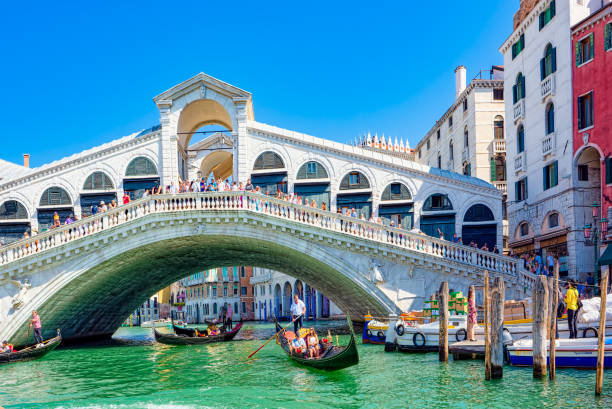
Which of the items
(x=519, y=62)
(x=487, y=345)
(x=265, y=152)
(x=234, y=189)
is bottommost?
(x=487, y=345)

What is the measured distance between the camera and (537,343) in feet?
35.6

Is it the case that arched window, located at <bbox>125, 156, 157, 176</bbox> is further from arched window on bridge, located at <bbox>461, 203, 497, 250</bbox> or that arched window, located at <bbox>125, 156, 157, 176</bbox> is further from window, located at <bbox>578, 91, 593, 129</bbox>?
window, located at <bbox>578, 91, 593, 129</bbox>

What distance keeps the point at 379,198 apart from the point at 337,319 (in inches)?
865

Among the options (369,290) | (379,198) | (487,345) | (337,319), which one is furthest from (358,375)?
(337,319)

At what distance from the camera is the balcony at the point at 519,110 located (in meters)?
23.4

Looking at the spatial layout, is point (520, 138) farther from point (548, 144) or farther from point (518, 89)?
point (548, 144)

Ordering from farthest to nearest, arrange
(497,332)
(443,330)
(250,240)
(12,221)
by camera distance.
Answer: (12,221)
(250,240)
(443,330)
(497,332)

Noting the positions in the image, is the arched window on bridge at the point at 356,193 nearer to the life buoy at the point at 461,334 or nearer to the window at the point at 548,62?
the window at the point at 548,62

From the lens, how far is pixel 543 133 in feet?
71.6

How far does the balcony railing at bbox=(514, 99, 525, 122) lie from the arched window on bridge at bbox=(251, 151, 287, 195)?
31.4 feet

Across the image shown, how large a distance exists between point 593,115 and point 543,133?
266cm

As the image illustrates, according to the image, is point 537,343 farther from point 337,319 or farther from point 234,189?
point 337,319

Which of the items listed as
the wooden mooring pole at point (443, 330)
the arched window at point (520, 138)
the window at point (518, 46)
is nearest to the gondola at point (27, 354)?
the wooden mooring pole at point (443, 330)

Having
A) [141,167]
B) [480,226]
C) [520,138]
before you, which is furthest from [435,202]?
[141,167]
